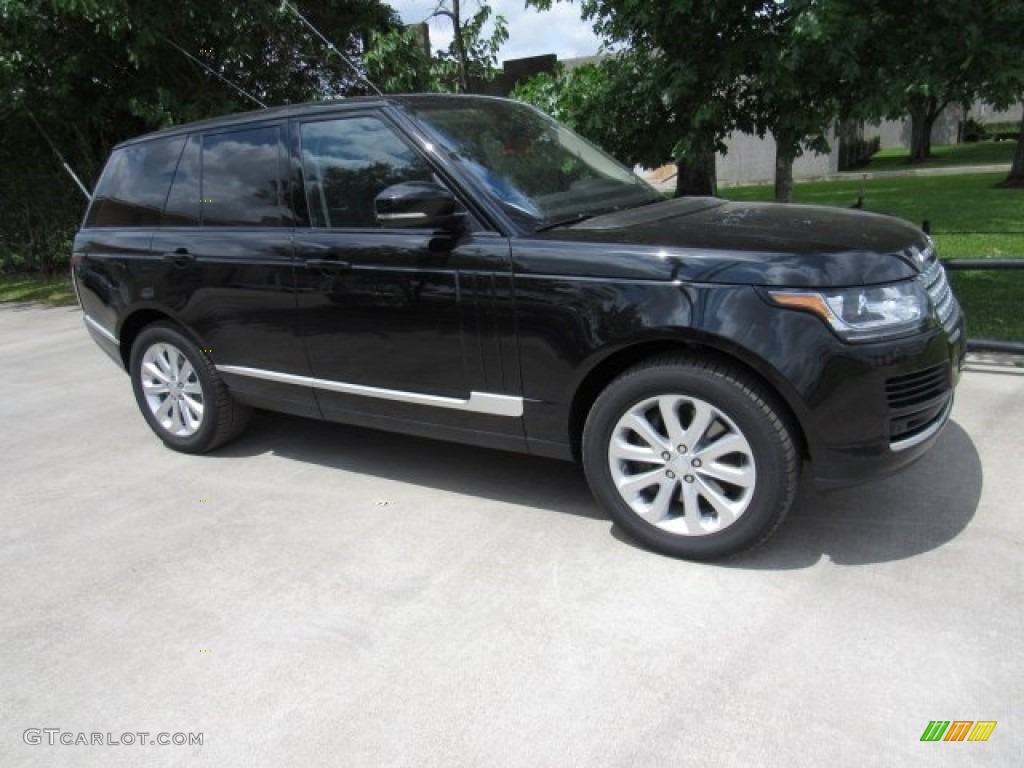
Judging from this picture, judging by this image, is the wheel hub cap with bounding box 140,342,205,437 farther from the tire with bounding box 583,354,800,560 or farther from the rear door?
the tire with bounding box 583,354,800,560

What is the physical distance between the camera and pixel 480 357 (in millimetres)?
3535

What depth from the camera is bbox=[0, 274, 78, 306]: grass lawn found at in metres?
11.8

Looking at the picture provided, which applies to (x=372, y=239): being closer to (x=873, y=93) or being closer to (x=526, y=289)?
(x=526, y=289)

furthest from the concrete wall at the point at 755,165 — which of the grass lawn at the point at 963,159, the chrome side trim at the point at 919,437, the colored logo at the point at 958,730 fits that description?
the colored logo at the point at 958,730

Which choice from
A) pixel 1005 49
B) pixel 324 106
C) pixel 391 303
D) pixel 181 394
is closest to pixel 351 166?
pixel 324 106

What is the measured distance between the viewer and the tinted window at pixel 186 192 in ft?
14.8

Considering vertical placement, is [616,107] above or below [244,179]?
above

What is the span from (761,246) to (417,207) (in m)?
A: 1.36

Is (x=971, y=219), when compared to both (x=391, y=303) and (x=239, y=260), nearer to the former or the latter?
(x=391, y=303)

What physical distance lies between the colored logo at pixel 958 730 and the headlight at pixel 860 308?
124 centimetres

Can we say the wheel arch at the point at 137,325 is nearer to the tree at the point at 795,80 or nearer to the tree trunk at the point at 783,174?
the tree at the point at 795,80

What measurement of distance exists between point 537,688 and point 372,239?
2.12 metres

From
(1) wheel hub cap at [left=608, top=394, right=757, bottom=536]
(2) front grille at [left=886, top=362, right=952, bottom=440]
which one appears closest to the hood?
(2) front grille at [left=886, top=362, right=952, bottom=440]

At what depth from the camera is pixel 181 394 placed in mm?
4852
